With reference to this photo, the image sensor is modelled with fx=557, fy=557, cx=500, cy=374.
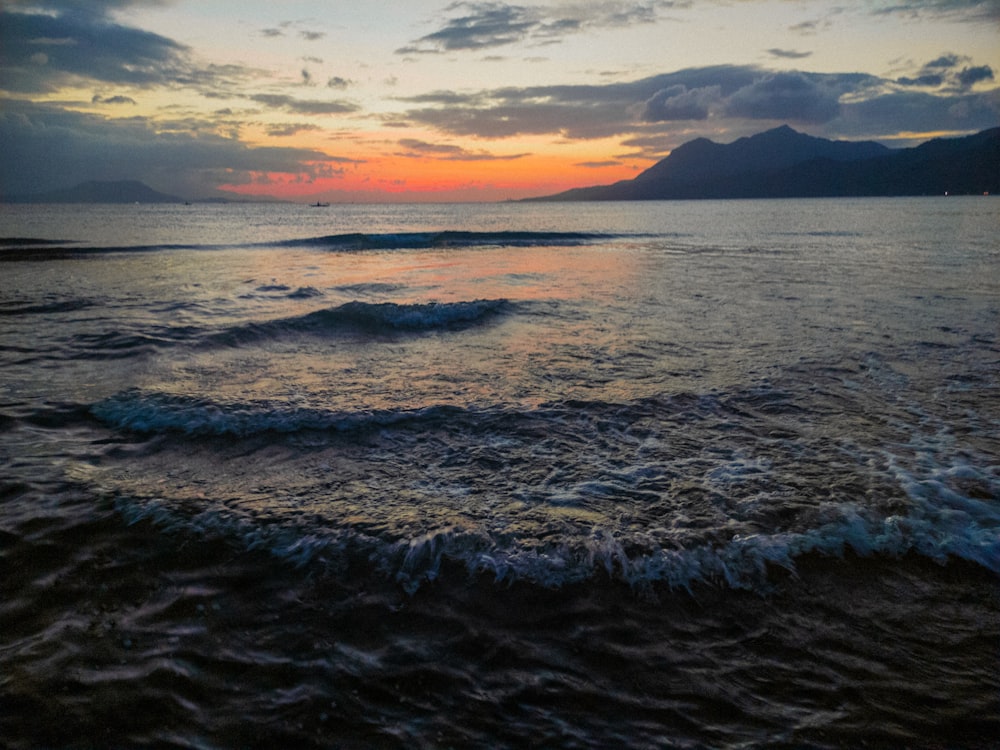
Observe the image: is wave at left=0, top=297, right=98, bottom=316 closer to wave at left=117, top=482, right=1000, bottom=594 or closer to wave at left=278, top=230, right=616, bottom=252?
wave at left=117, top=482, right=1000, bottom=594

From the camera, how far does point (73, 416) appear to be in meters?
7.63

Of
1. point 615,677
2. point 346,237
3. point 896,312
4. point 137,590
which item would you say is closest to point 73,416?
point 137,590

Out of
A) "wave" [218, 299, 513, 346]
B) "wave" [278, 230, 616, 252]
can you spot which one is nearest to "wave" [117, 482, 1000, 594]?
"wave" [218, 299, 513, 346]

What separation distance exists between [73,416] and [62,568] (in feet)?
13.9

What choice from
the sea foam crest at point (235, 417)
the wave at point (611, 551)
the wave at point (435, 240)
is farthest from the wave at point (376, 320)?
the wave at point (435, 240)

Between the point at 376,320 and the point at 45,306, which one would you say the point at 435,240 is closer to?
the point at 45,306

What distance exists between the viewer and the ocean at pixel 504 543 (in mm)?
3082

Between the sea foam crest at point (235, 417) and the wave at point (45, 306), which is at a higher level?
the wave at point (45, 306)

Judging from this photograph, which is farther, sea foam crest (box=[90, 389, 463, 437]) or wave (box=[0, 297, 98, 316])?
wave (box=[0, 297, 98, 316])

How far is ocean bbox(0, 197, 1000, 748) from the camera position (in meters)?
3.08

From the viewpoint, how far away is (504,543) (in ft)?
15.1

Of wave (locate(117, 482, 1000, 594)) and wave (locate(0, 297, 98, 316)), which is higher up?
wave (locate(0, 297, 98, 316))

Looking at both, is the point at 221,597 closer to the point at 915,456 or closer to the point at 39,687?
the point at 39,687

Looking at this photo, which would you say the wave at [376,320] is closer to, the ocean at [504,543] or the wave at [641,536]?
the ocean at [504,543]
